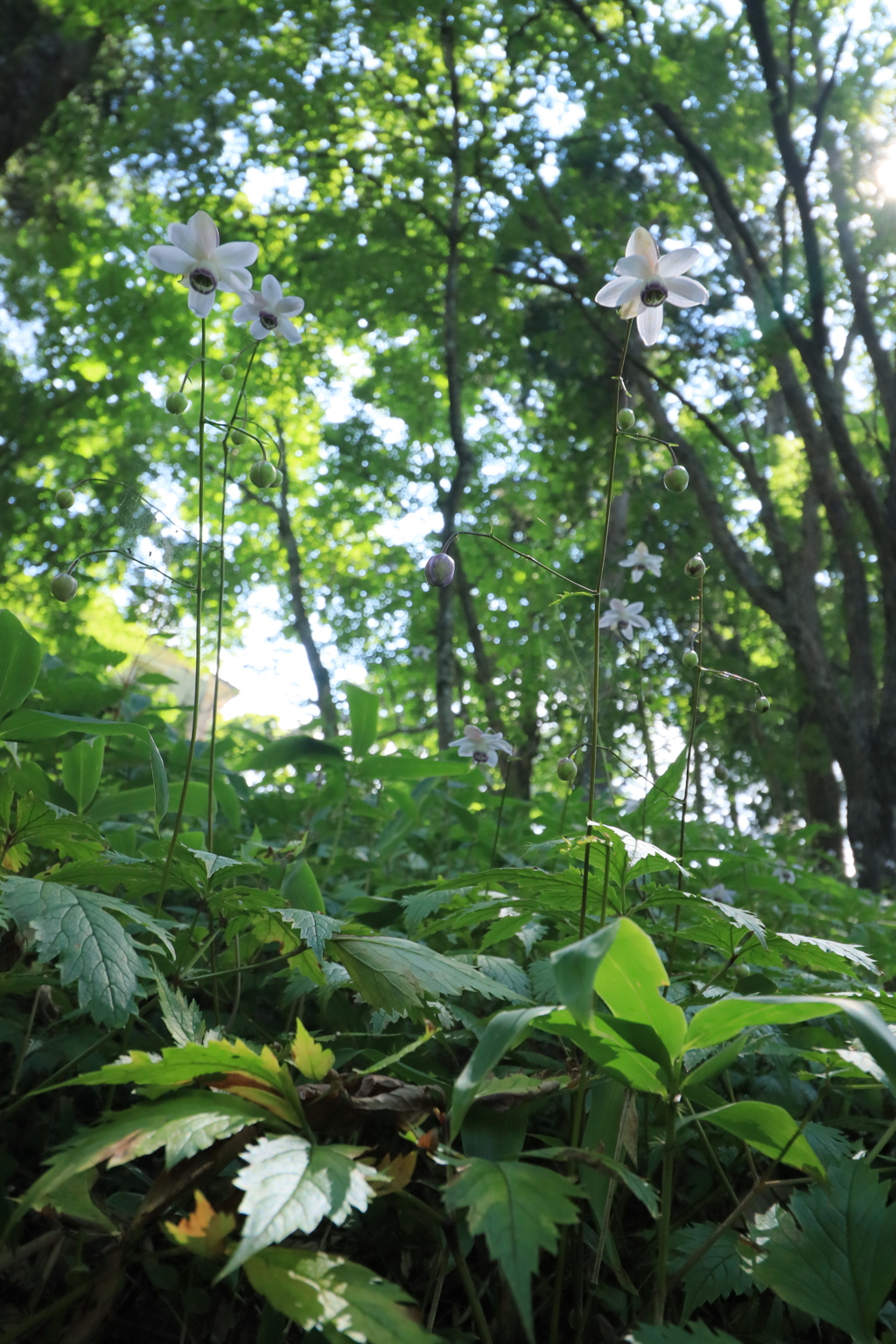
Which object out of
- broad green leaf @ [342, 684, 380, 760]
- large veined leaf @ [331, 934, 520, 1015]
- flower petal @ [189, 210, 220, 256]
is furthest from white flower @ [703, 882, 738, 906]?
flower petal @ [189, 210, 220, 256]

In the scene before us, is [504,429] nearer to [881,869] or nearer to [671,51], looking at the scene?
[671,51]

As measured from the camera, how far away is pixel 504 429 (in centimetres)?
1664

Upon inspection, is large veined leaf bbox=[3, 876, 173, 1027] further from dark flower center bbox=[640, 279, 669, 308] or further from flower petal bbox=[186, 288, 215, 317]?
dark flower center bbox=[640, 279, 669, 308]

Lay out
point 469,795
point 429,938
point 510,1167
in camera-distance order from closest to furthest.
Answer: point 510,1167 → point 429,938 → point 469,795

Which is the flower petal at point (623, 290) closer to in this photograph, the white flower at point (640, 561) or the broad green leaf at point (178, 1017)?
the broad green leaf at point (178, 1017)

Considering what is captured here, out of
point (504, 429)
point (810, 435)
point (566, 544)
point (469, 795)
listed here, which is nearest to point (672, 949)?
Result: point (469, 795)

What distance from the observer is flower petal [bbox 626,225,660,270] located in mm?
1473

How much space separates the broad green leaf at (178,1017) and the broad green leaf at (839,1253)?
72 centimetres

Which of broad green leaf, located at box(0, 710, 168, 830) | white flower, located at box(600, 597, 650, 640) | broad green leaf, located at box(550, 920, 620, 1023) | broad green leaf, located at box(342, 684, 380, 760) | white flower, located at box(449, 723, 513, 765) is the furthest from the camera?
white flower, located at box(600, 597, 650, 640)

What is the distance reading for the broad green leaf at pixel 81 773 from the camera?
1.75 meters

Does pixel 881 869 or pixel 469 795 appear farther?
pixel 881 869

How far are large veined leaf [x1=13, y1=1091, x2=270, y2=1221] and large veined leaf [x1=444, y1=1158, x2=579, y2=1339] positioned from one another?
22 cm

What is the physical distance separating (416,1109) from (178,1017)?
32cm

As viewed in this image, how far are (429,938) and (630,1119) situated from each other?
80 centimetres
